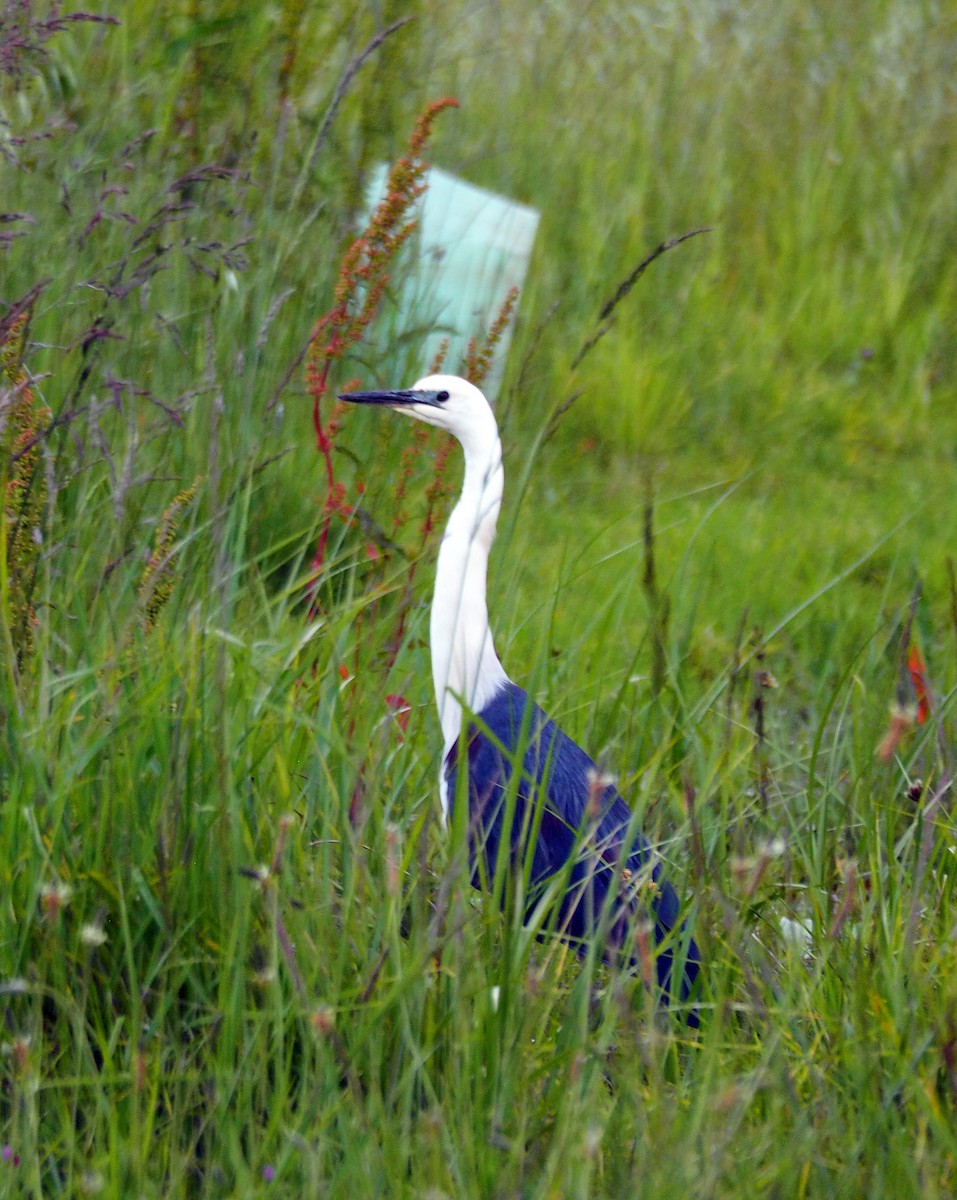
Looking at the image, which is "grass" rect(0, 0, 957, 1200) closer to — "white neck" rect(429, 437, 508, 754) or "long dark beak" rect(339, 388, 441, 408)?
"white neck" rect(429, 437, 508, 754)

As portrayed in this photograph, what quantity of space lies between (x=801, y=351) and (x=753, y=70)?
1.65 metres

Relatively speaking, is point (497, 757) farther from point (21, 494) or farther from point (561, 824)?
point (21, 494)

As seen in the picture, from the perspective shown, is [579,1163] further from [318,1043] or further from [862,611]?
[862,611]

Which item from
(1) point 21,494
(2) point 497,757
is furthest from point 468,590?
(1) point 21,494

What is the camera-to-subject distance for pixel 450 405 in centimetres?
254

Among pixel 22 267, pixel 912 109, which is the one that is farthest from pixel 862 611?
pixel 912 109

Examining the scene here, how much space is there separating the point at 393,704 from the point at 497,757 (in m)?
0.53

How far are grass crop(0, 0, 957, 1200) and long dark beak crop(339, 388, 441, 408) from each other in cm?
20

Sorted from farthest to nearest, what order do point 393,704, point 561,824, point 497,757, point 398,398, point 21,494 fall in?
1. point 398,398
2. point 497,757
3. point 561,824
4. point 21,494
5. point 393,704

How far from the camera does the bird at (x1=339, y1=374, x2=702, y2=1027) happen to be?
2.11 meters

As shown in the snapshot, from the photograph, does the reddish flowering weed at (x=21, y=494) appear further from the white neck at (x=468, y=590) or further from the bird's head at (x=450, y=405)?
the white neck at (x=468, y=590)

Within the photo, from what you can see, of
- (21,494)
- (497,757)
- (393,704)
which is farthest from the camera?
(497,757)

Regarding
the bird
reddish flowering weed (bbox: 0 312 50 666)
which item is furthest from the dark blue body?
reddish flowering weed (bbox: 0 312 50 666)

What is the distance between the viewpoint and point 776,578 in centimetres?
387
